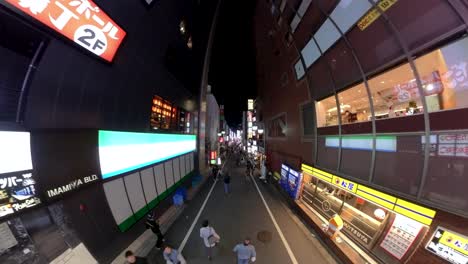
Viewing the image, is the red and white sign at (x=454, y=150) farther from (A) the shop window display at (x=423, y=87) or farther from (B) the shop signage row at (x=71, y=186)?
(B) the shop signage row at (x=71, y=186)

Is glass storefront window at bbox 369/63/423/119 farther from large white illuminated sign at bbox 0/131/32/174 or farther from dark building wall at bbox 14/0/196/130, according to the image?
large white illuminated sign at bbox 0/131/32/174

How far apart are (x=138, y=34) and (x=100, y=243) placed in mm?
8501

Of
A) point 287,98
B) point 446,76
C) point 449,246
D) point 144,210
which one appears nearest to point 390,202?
point 449,246

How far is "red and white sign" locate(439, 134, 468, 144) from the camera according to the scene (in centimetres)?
439

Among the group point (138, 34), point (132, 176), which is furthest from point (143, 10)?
point (132, 176)

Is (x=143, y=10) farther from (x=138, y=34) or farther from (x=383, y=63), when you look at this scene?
(x=383, y=63)

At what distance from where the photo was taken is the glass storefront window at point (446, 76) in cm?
438

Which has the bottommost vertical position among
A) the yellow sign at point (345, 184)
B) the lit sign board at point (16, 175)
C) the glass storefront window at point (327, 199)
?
the glass storefront window at point (327, 199)

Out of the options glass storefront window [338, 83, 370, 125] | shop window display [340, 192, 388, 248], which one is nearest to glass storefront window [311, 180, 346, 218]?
shop window display [340, 192, 388, 248]

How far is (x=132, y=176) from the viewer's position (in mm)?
9133

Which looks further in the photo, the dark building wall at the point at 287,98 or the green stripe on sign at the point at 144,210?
the dark building wall at the point at 287,98

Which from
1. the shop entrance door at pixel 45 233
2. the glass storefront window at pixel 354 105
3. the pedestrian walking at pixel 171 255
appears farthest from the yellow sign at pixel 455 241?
the shop entrance door at pixel 45 233

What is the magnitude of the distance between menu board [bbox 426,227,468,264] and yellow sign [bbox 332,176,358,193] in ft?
9.61

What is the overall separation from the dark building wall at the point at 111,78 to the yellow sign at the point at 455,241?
1028cm
